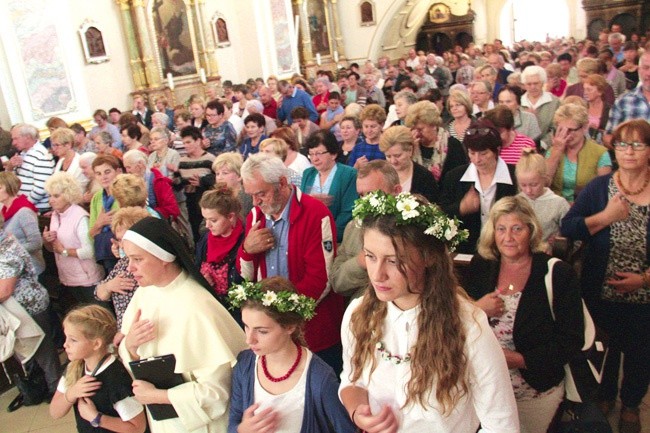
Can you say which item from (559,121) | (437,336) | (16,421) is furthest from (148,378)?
(559,121)

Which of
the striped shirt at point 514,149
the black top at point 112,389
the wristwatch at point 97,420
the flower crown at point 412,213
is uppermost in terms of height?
the flower crown at point 412,213

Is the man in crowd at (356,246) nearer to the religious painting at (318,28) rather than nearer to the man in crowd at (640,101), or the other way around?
the man in crowd at (640,101)

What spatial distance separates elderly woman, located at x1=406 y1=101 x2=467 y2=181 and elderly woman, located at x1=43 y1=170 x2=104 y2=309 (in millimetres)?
2873

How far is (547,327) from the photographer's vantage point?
8.81 ft

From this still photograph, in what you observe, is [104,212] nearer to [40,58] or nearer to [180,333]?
[180,333]

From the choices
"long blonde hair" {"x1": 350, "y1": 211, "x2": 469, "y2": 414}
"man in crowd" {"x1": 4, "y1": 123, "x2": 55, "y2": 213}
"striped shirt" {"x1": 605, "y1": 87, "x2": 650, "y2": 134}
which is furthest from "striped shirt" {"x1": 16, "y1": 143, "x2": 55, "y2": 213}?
"striped shirt" {"x1": 605, "y1": 87, "x2": 650, "y2": 134}

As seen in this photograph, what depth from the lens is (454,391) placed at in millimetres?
1900

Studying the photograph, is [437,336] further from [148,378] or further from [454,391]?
[148,378]

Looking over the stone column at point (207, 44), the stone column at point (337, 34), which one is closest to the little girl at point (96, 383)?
the stone column at point (207, 44)

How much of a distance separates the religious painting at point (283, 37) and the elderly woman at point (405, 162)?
45.1 ft

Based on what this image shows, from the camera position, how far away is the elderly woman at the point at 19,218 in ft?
16.1

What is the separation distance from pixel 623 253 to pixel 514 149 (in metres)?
1.56

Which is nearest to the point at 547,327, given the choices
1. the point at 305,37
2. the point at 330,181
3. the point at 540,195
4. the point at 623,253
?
the point at 623,253

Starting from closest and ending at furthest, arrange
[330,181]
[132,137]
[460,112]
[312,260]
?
[312,260]
[330,181]
[460,112]
[132,137]
